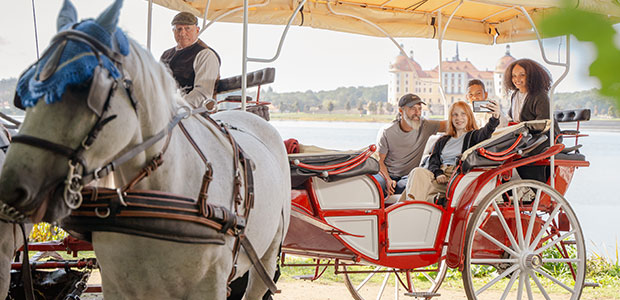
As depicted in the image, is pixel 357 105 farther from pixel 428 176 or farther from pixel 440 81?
pixel 428 176

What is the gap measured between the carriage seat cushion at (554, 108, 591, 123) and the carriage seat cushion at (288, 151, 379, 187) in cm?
193

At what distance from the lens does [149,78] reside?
5.82 feet

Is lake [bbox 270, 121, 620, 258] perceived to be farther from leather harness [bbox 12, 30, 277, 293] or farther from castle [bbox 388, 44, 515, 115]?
leather harness [bbox 12, 30, 277, 293]

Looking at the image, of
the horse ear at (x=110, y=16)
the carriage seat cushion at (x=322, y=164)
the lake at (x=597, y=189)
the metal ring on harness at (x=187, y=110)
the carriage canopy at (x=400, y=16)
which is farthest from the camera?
the lake at (x=597, y=189)

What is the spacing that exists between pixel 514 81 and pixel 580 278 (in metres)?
1.50

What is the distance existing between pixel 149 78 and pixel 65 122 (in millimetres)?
320

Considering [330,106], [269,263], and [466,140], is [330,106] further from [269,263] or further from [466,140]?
[269,263]

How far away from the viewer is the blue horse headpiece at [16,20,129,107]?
149cm

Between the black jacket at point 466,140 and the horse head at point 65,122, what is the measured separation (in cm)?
307

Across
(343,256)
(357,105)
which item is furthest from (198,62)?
(357,105)

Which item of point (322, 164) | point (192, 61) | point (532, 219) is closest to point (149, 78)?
point (322, 164)

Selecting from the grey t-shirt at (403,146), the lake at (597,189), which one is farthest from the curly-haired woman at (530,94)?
the lake at (597,189)

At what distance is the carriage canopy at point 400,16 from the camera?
5219mm

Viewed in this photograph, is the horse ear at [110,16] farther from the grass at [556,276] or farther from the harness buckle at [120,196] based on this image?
the grass at [556,276]
